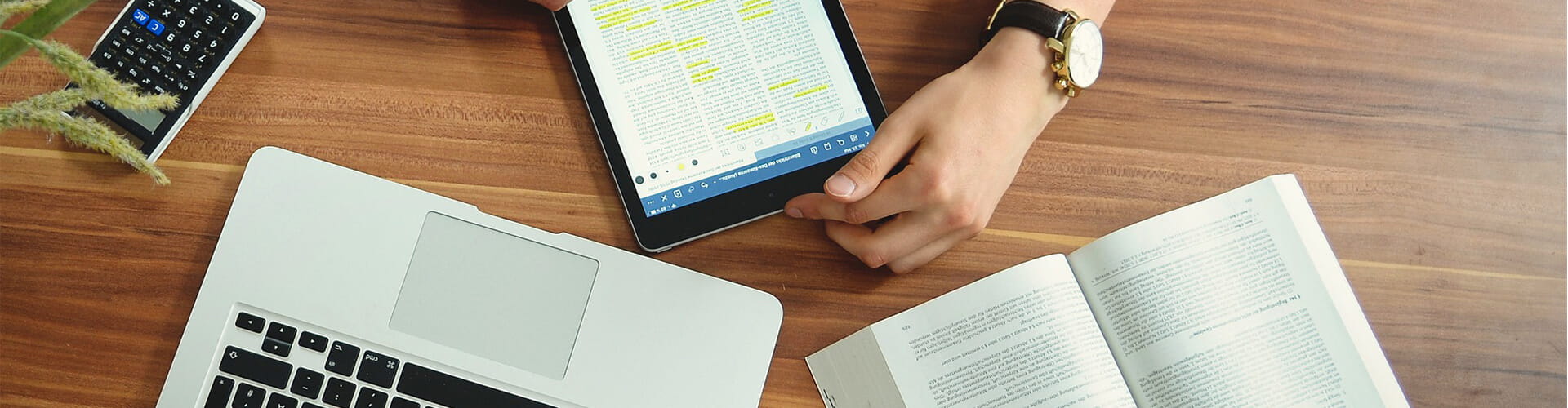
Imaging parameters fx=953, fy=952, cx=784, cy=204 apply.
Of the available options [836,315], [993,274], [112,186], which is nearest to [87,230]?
[112,186]

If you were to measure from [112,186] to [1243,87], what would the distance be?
2.75 feet

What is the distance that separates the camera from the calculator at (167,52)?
642 millimetres

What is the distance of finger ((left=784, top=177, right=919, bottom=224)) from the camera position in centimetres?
65

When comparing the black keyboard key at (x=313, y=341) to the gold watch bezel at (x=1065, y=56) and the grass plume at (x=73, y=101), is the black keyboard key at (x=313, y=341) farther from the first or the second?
the gold watch bezel at (x=1065, y=56)

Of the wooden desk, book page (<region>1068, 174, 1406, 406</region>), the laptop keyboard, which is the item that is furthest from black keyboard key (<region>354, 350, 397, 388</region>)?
book page (<region>1068, 174, 1406, 406</region>)

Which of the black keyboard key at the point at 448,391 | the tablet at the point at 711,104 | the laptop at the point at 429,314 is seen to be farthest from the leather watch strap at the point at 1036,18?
the black keyboard key at the point at 448,391

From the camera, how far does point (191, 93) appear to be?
2.17 ft

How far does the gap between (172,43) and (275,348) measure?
0.73 feet

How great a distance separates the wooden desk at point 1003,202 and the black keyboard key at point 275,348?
3.0 inches

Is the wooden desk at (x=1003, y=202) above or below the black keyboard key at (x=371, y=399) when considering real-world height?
above

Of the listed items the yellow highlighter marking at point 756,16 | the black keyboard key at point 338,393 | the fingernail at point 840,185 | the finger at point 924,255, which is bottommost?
the black keyboard key at point 338,393

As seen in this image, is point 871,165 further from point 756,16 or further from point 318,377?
point 318,377

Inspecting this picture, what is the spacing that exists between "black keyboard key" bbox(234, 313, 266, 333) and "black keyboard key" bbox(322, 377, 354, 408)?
59mm

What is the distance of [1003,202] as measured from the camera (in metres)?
0.72
